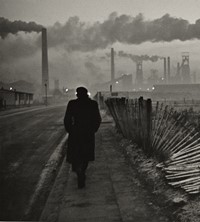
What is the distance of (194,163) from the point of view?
16.0 ft

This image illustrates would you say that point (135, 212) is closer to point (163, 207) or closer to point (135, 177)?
point (163, 207)

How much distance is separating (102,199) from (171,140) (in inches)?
87.8

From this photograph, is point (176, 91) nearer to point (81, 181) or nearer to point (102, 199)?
point (81, 181)

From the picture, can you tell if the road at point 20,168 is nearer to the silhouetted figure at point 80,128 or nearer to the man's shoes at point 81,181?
the man's shoes at point 81,181

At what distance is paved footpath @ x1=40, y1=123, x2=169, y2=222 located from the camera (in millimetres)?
3719

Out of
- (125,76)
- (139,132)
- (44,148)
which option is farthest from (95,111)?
(125,76)

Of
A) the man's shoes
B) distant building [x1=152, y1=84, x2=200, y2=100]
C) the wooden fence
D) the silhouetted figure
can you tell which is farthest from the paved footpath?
distant building [x1=152, y1=84, x2=200, y2=100]

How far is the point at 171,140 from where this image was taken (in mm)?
5906

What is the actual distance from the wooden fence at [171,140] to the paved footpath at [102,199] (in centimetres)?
61

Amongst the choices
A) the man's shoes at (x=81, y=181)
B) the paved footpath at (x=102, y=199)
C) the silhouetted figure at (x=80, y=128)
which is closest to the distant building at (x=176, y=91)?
the paved footpath at (x=102, y=199)

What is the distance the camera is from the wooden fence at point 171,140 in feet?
14.9

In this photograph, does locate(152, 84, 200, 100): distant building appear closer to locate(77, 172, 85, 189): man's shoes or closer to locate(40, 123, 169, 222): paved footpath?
locate(40, 123, 169, 222): paved footpath

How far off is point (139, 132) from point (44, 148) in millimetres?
3273

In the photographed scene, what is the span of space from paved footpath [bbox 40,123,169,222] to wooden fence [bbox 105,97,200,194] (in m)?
0.61
